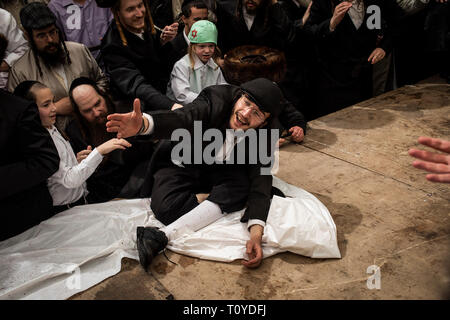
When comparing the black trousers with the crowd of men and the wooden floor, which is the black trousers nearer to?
the crowd of men

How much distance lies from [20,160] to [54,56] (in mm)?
1163

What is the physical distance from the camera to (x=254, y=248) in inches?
93.0

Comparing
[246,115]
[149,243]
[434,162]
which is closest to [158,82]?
[246,115]

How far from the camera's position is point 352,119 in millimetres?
4117

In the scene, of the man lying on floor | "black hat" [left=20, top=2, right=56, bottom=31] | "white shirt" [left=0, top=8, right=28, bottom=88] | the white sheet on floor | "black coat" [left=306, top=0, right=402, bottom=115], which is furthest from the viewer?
"black coat" [left=306, top=0, right=402, bottom=115]

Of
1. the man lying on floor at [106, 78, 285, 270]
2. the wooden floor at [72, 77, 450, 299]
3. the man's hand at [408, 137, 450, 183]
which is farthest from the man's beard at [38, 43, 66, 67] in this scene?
the man's hand at [408, 137, 450, 183]

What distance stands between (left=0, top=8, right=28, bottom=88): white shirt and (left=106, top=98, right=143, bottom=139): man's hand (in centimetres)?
165

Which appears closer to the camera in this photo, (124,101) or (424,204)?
(424,204)

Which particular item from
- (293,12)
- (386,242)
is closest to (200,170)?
(386,242)

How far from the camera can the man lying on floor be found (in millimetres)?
2338

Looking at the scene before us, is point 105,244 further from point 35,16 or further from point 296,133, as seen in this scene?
point 296,133

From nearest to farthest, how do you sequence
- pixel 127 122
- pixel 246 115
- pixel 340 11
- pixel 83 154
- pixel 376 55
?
pixel 127 122
pixel 246 115
pixel 83 154
pixel 340 11
pixel 376 55

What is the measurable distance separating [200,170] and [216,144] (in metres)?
0.27
